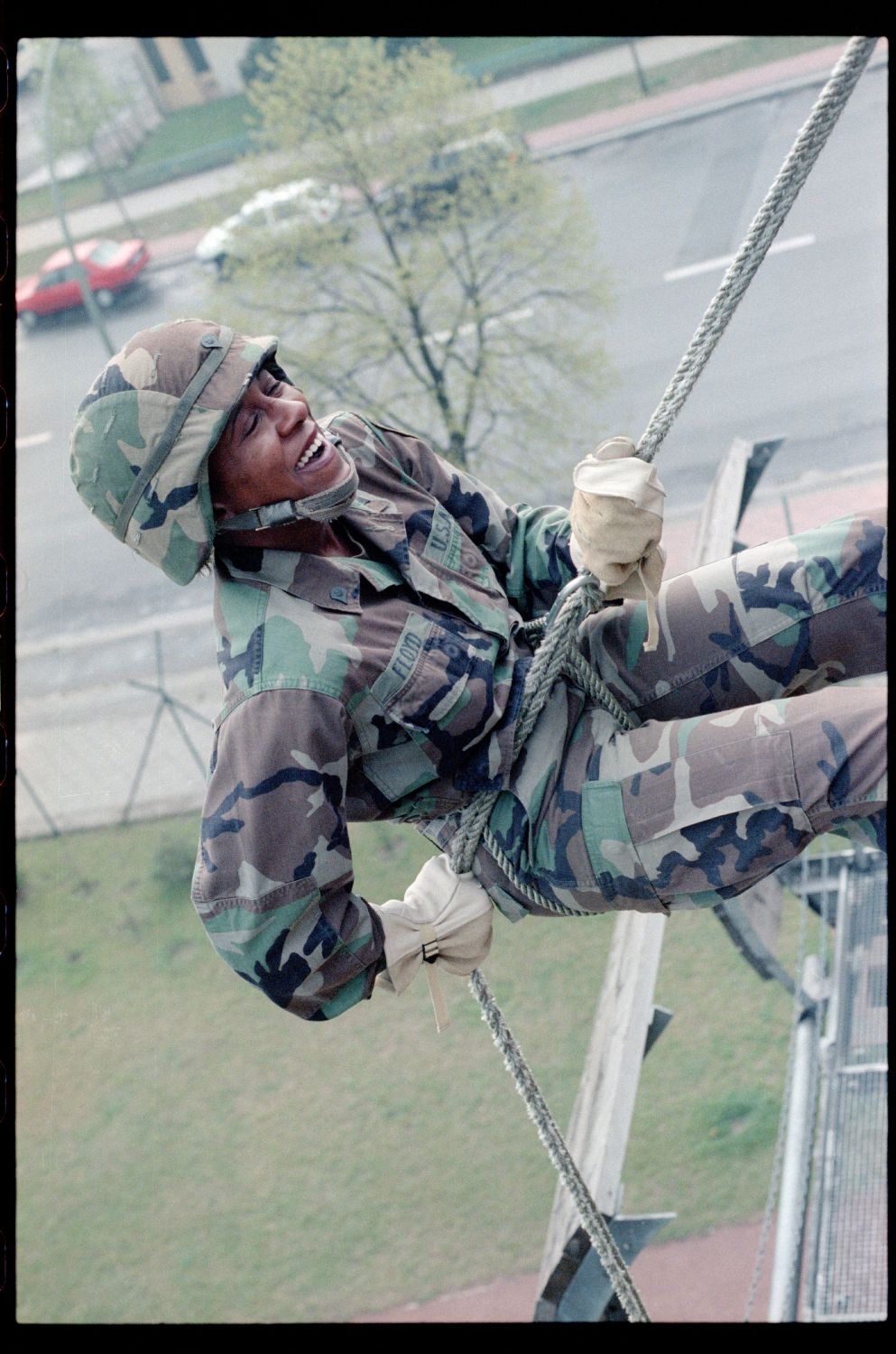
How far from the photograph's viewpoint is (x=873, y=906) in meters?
5.04

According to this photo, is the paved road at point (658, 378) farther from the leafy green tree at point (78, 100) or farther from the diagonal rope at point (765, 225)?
the diagonal rope at point (765, 225)

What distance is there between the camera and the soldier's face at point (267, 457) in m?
2.33

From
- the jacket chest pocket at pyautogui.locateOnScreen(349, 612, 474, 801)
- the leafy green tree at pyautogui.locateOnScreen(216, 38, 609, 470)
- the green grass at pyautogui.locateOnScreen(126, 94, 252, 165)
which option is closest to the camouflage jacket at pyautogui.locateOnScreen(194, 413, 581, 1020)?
the jacket chest pocket at pyautogui.locateOnScreen(349, 612, 474, 801)

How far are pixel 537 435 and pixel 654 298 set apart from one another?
2.29 metres

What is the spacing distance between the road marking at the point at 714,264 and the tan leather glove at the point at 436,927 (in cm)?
802

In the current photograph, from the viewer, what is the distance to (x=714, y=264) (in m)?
9.99

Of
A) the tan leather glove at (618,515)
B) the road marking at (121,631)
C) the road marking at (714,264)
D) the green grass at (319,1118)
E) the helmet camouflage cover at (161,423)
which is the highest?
the helmet camouflage cover at (161,423)

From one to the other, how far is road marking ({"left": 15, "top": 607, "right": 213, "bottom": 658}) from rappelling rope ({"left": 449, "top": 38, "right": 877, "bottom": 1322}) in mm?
7228

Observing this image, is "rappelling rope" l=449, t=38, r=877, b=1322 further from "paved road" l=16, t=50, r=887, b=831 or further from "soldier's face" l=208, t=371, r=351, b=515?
"paved road" l=16, t=50, r=887, b=831

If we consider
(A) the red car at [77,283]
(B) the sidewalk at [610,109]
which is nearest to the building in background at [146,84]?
(B) the sidewalk at [610,109]

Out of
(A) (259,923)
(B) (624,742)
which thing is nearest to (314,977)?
(A) (259,923)

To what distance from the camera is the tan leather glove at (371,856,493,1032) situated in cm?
262

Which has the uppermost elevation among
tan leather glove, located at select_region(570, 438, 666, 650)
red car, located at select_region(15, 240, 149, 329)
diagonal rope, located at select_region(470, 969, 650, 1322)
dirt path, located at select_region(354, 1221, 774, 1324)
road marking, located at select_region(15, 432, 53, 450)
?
tan leather glove, located at select_region(570, 438, 666, 650)

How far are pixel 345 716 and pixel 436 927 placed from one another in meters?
0.51
